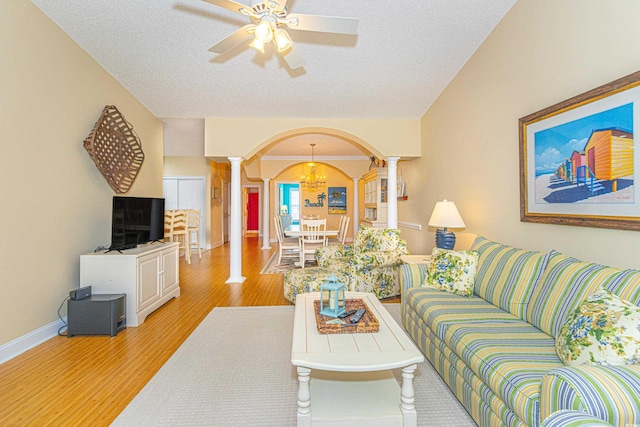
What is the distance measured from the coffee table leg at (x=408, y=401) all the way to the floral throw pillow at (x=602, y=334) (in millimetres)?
646

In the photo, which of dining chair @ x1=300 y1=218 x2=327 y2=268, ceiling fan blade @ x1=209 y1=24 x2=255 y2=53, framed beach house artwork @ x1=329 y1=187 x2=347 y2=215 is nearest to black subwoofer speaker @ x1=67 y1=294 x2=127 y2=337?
ceiling fan blade @ x1=209 y1=24 x2=255 y2=53

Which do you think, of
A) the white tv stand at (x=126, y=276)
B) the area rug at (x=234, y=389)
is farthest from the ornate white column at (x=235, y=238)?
the area rug at (x=234, y=389)

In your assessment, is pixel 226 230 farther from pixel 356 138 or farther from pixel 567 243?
pixel 567 243

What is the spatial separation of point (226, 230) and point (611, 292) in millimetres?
9930

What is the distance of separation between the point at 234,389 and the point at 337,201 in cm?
870

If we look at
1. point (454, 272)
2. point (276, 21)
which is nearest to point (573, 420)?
point (454, 272)

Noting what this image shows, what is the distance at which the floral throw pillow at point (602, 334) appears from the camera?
1.17 m

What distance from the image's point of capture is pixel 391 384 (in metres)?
1.78

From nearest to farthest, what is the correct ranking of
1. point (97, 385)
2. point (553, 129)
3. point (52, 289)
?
point (97, 385) → point (553, 129) → point (52, 289)

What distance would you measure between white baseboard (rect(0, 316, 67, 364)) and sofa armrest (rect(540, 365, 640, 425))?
337 cm

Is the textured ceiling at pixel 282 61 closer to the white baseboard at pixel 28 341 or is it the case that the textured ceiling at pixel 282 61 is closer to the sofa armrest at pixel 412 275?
the sofa armrest at pixel 412 275

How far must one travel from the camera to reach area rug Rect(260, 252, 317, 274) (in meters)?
5.70

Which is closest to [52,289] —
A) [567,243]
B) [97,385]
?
[97,385]

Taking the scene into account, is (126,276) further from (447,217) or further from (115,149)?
(447,217)
